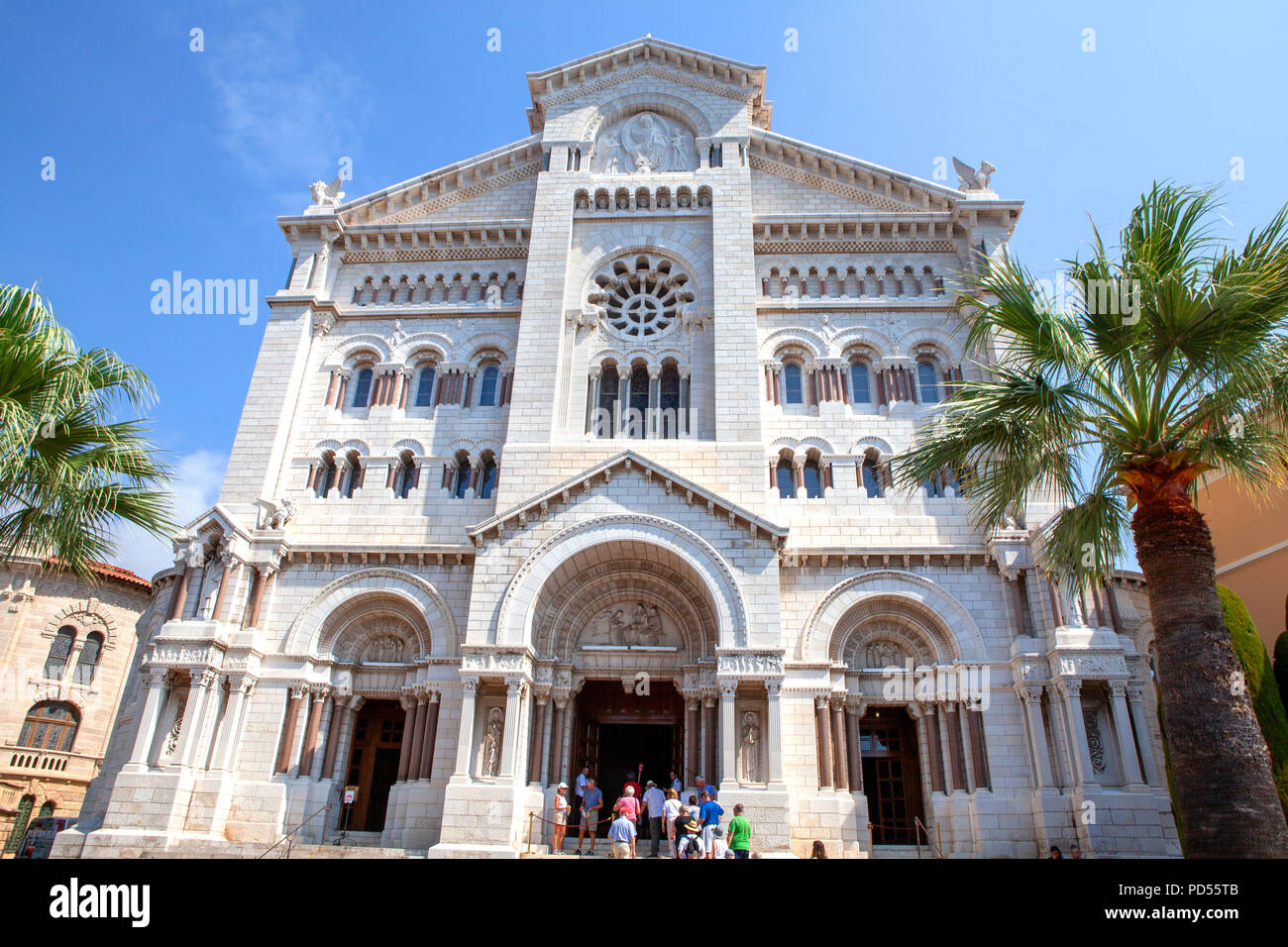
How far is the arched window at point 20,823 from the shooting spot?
109 ft

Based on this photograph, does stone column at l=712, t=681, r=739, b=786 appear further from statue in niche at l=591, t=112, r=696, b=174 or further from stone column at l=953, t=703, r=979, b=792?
statue in niche at l=591, t=112, r=696, b=174

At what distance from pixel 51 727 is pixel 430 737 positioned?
82.5ft

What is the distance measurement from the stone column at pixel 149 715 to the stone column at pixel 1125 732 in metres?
23.7

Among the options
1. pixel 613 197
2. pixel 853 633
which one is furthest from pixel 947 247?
pixel 853 633

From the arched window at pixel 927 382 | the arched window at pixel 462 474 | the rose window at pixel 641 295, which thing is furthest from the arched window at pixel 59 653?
the arched window at pixel 927 382

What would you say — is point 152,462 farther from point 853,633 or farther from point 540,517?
point 853,633

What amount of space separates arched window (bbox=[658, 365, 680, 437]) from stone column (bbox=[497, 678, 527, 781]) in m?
9.19

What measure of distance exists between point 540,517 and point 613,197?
12465 millimetres

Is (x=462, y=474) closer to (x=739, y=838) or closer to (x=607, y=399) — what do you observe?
(x=607, y=399)

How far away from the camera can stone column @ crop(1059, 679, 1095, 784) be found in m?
19.1

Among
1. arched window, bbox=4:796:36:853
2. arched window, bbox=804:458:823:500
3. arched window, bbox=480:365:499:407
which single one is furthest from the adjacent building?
arched window, bbox=804:458:823:500

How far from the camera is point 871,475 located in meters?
24.5

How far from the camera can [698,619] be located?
22.5 metres

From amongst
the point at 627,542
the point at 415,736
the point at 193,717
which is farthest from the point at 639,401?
the point at 193,717
